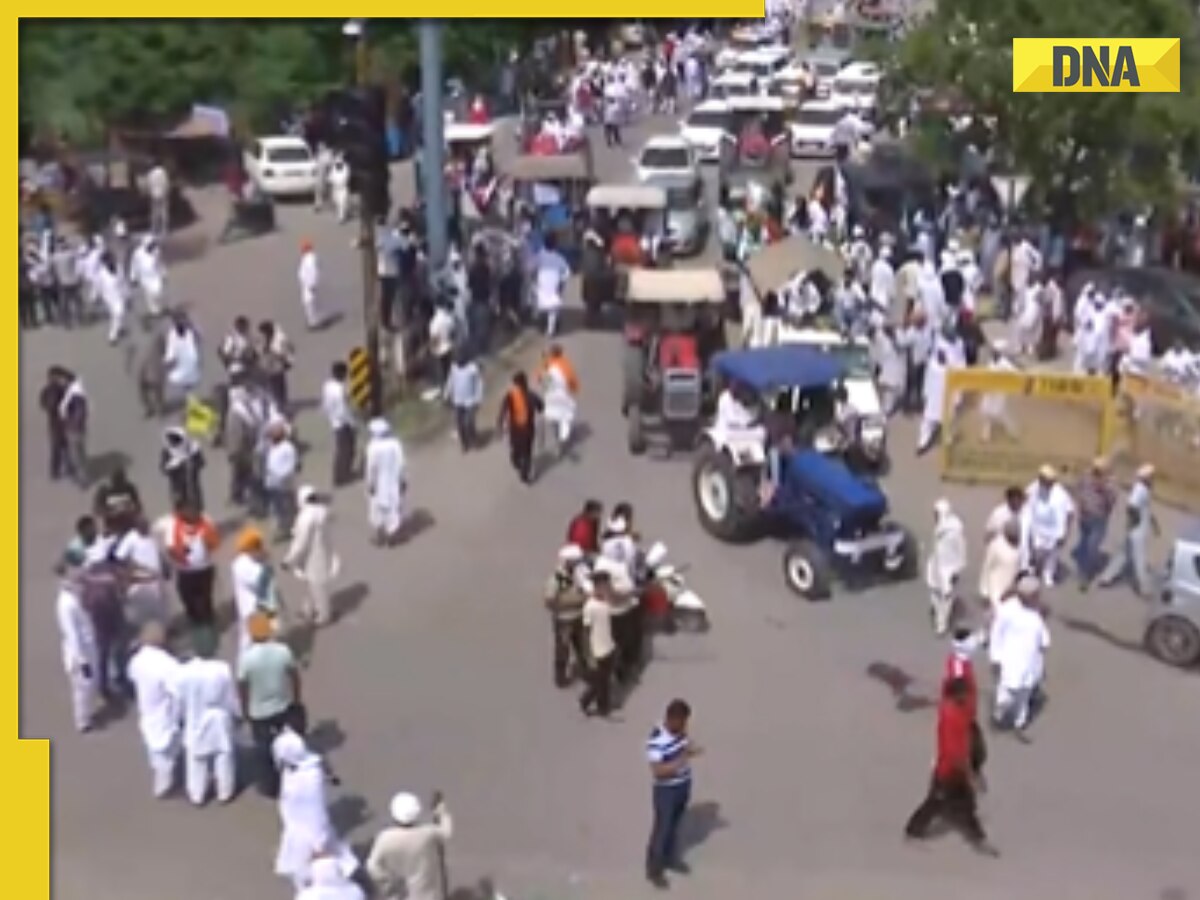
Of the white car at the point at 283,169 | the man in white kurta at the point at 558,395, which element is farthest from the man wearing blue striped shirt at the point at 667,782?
the white car at the point at 283,169

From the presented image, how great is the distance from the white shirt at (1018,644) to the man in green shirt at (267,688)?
477 cm

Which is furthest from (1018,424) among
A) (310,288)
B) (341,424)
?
(310,288)

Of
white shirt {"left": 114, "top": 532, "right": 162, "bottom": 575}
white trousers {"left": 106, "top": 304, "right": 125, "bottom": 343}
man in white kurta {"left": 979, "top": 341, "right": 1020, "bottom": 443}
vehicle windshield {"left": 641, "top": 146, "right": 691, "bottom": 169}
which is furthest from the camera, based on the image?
vehicle windshield {"left": 641, "top": 146, "right": 691, "bottom": 169}

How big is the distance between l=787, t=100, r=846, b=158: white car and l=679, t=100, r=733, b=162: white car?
4.21 feet

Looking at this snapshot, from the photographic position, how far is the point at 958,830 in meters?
11.7

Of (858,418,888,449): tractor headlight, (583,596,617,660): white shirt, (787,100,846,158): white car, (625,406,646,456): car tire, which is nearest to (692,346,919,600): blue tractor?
(858,418,888,449): tractor headlight

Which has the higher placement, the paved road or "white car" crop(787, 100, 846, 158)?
"white car" crop(787, 100, 846, 158)

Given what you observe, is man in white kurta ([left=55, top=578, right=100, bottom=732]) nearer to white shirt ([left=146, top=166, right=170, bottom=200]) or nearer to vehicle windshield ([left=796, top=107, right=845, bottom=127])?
white shirt ([left=146, top=166, right=170, bottom=200])

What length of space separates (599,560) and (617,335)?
9.45 meters

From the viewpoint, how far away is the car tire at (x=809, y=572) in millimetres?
15320

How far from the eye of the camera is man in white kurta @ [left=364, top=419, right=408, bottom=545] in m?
15.9

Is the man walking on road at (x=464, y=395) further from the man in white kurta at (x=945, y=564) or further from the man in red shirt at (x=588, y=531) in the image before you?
the man in white kurta at (x=945, y=564)

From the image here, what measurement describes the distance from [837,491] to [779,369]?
66.9 inches

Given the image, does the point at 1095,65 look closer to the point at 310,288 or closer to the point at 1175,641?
the point at 310,288
